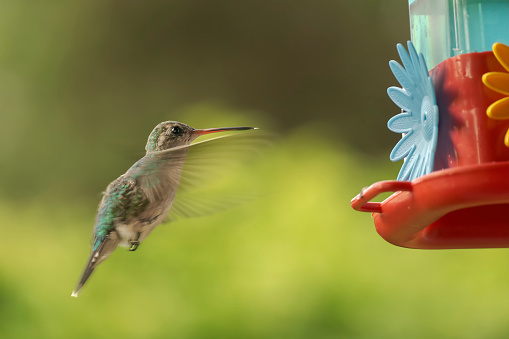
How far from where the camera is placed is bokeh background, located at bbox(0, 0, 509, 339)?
10.6ft

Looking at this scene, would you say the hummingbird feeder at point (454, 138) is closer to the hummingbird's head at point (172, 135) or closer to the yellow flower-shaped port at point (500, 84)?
the yellow flower-shaped port at point (500, 84)

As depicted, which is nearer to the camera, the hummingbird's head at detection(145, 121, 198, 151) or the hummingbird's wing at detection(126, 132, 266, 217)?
the hummingbird's wing at detection(126, 132, 266, 217)

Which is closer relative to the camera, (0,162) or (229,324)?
(229,324)

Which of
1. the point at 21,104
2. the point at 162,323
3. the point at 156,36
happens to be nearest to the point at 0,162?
the point at 21,104

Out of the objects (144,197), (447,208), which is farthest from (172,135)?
(447,208)

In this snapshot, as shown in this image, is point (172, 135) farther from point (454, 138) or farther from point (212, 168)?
point (454, 138)

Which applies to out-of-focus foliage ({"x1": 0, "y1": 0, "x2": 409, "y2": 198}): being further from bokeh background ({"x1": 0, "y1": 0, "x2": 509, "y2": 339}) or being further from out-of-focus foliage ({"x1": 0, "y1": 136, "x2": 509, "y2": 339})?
out-of-focus foliage ({"x1": 0, "y1": 136, "x2": 509, "y2": 339})

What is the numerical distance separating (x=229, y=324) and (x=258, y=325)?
5.7 inches

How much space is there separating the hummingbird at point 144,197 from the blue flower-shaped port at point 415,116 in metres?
0.83

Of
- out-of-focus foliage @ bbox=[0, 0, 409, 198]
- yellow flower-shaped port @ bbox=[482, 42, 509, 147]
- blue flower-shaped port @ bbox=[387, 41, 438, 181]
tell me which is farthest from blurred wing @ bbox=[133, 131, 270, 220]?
out-of-focus foliage @ bbox=[0, 0, 409, 198]

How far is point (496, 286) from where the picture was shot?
3258 millimetres

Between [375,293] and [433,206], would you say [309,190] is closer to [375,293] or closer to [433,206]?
[375,293]

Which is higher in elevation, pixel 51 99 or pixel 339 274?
pixel 51 99

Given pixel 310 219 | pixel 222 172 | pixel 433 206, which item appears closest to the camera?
pixel 433 206
